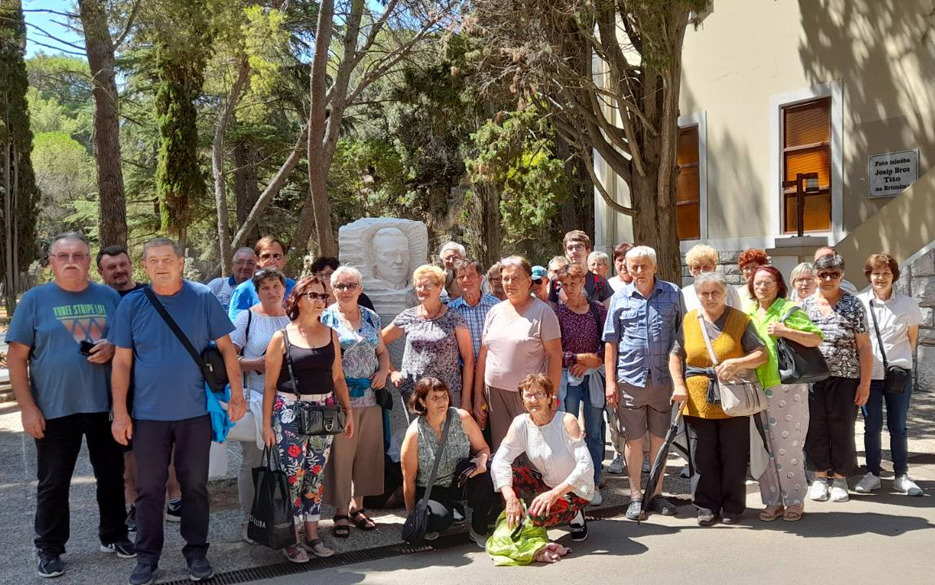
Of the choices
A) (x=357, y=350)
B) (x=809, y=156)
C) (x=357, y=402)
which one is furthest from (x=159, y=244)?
(x=809, y=156)

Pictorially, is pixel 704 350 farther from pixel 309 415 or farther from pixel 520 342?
pixel 309 415

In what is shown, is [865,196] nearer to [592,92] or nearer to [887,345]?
[592,92]

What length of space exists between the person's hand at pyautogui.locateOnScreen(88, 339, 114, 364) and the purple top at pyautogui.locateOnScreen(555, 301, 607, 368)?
291 cm

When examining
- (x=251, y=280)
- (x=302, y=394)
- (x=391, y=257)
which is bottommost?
(x=302, y=394)

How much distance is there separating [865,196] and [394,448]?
8.54 meters

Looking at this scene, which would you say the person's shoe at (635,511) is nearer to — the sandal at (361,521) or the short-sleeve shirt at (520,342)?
the short-sleeve shirt at (520,342)

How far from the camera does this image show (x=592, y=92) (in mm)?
10789

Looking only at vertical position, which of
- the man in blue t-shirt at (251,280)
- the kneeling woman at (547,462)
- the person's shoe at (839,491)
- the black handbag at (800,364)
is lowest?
the person's shoe at (839,491)

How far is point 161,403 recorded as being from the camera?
167 inches

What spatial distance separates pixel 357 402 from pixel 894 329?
3682 mm

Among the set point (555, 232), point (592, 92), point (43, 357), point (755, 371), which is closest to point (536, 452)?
point (755, 371)

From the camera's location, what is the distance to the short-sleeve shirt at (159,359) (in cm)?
423

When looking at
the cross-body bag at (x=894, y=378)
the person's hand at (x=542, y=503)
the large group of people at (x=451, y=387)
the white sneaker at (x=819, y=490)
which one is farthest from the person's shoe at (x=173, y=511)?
the cross-body bag at (x=894, y=378)

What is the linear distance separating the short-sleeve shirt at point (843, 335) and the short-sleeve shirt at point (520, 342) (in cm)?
181
